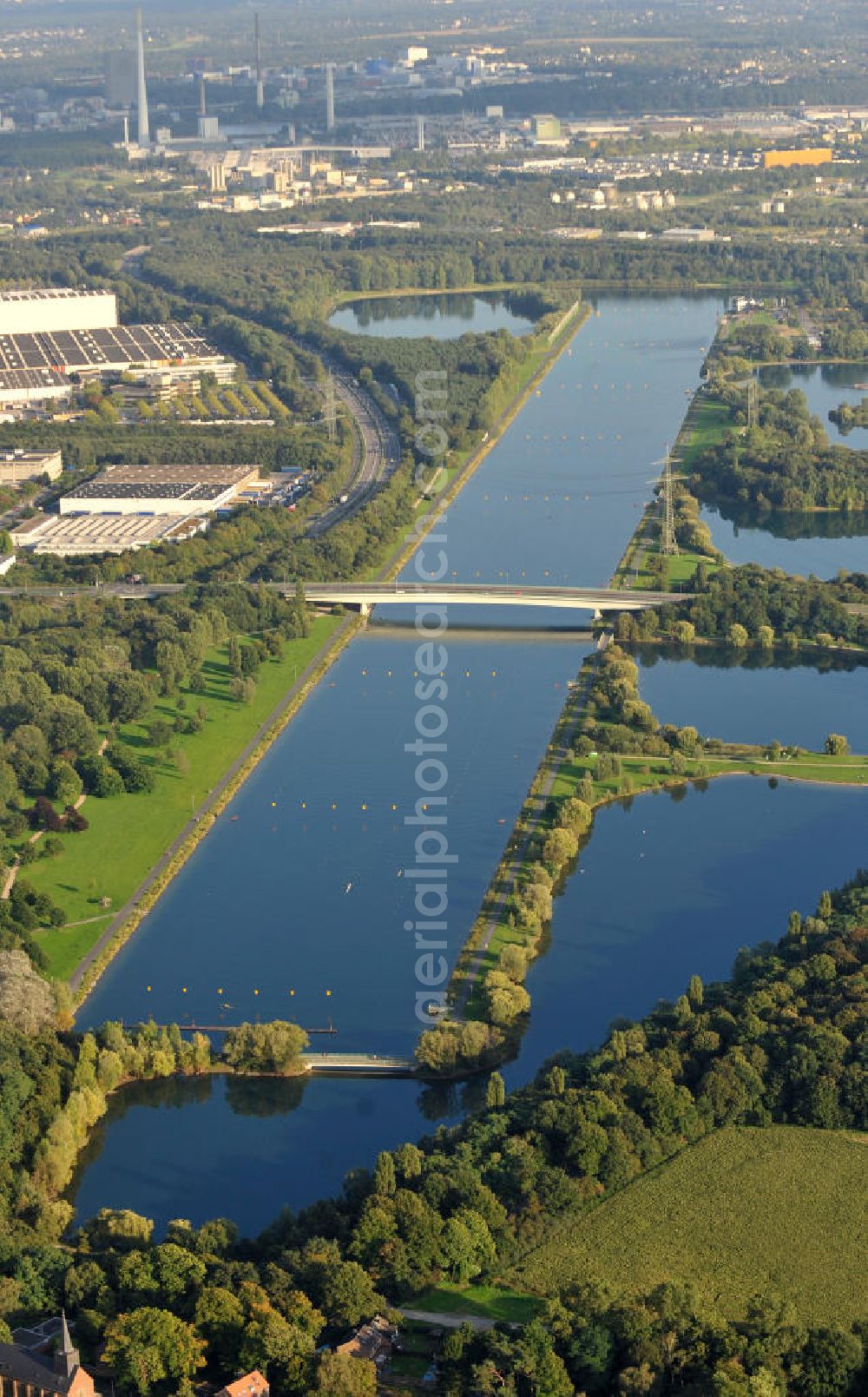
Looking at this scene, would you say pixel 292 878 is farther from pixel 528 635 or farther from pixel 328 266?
pixel 328 266

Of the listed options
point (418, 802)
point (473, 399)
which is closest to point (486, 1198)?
point (418, 802)

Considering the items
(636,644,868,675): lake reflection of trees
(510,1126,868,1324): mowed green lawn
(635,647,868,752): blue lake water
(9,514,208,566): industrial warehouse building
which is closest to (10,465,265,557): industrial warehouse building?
(9,514,208,566): industrial warehouse building

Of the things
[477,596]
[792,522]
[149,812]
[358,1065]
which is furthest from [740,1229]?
[792,522]

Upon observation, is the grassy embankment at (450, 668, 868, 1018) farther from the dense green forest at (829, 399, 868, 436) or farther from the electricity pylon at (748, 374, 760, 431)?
the dense green forest at (829, 399, 868, 436)

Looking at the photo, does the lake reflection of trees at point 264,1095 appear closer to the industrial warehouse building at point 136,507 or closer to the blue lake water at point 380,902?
the blue lake water at point 380,902

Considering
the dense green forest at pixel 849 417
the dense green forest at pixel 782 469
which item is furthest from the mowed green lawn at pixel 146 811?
the dense green forest at pixel 849 417

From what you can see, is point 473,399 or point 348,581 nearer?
point 348,581

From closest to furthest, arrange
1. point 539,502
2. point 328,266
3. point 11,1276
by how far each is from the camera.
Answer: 1. point 11,1276
2. point 539,502
3. point 328,266
